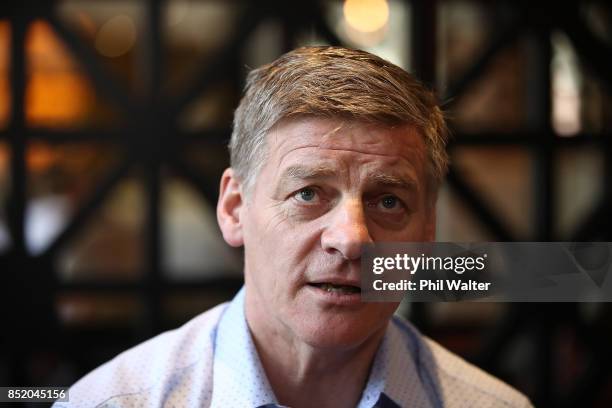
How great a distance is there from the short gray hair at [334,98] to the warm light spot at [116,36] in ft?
3.70

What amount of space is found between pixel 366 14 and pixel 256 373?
132 cm

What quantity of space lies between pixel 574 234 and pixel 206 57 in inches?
47.7

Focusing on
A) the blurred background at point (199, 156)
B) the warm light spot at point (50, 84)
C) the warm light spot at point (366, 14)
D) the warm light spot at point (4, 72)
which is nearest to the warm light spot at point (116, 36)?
the blurred background at point (199, 156)

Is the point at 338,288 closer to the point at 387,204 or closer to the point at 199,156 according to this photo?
the point at 387,204

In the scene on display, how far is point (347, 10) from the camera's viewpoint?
7.06 feet

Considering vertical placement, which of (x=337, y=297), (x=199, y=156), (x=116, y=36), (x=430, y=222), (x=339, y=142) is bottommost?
(x=337, y=297)

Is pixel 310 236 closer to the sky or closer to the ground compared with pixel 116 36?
closer to the ground

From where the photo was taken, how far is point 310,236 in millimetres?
1030

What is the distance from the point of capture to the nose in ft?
3.25

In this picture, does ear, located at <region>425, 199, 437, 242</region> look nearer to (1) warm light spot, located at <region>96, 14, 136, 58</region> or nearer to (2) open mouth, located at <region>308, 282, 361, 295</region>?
(2) open mouth, located at <region>308, 282, 361, 295</region>

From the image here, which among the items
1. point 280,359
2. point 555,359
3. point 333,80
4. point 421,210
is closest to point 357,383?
point 280,359

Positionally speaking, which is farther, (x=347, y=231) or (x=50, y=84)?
(x=50, y=84)

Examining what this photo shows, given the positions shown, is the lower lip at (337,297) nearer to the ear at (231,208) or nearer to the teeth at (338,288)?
the teeth at (338,288)

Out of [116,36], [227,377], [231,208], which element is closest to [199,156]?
[116,36]
